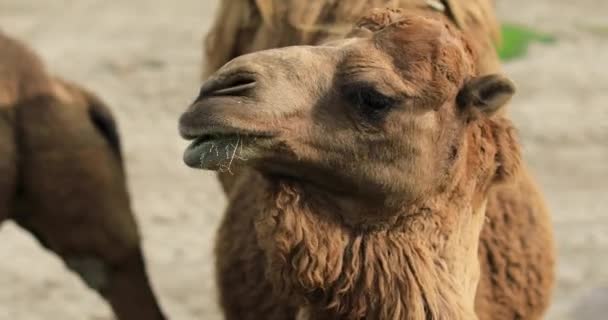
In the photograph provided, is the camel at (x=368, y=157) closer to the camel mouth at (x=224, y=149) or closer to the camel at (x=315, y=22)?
the camel mouth at (x=224, y=149)

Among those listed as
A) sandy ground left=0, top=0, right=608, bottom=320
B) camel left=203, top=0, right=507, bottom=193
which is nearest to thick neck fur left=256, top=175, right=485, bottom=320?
camel left=203, top=0, right=507, bottom=193

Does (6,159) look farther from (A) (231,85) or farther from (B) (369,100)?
(B) (369,100)

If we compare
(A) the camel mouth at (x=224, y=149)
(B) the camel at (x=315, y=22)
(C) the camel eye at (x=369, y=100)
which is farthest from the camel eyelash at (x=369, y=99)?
(B) the camel at (x=315, y=22)

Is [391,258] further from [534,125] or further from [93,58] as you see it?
[93,58]

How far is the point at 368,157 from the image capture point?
272cm

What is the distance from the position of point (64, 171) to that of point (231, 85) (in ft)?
6.77

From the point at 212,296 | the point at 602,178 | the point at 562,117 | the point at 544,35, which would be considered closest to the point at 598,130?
the point at 562,117

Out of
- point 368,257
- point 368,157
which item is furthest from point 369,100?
point 368,257

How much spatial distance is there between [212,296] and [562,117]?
3.75 metres

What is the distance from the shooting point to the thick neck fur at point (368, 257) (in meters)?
2.73

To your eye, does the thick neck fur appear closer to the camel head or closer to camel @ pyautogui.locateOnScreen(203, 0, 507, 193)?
the camel head

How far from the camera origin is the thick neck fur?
2727 mm

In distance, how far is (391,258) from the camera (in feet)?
9.07

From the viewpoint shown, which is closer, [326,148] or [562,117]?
[326,148]
